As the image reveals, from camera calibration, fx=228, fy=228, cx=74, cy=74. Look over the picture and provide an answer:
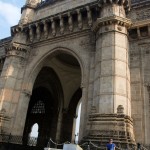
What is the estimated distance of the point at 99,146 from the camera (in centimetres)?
1005

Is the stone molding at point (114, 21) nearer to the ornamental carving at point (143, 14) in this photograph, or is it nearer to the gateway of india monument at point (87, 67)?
the gateway of india monument at point (87, 67)

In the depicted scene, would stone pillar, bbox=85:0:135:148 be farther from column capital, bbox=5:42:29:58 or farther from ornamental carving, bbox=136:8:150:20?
column capital, bbox=5:42:29:58

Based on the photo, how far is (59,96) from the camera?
69.6 feet

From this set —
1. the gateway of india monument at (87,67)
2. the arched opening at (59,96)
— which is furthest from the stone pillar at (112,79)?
the arched opening at (59,96)

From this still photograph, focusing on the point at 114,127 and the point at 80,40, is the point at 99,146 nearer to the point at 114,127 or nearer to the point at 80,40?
the point at 114,127

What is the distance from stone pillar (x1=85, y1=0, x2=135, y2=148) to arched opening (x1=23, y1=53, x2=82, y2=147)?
6.81 meters

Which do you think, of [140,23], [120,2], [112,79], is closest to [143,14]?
[140,23]

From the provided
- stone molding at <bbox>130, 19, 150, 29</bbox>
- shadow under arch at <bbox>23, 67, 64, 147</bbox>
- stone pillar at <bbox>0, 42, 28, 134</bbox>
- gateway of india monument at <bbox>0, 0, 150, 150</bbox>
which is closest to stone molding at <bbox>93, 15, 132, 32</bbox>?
gateway of india monument at <bbox>0, 0, 150, 150</bbox>

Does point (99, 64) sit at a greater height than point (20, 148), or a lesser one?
greater

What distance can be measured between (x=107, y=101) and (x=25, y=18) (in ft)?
34.8

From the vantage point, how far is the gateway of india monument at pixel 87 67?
11094mm

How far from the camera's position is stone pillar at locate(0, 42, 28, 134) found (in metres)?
14.9

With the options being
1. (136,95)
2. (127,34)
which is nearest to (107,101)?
(136,95)

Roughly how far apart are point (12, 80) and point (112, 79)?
756 centimetres
